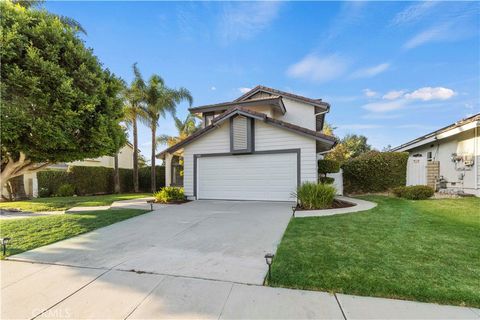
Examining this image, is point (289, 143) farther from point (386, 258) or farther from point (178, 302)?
point (178, 302)

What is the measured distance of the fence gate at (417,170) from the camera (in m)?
12.3

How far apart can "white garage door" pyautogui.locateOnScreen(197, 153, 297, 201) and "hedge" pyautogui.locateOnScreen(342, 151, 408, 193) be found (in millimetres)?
5224

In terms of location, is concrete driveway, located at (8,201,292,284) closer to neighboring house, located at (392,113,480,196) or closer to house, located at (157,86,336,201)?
house, located at (157,86,336,201)

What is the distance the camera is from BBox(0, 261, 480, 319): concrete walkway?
247 cm

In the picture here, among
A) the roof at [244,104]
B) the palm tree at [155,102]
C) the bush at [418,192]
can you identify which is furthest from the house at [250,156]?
the palm tree at [155,102]

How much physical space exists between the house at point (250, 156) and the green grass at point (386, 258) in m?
3.90

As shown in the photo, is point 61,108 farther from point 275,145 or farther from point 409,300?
point 409,300

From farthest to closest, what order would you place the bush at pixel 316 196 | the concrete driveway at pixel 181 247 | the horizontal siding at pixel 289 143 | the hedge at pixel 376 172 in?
the hedge at pixel 376 172 → the horizontal siding at pixel 289 143 → the bush at pixel 316 196 → the concrete driveway at pixel 181 247

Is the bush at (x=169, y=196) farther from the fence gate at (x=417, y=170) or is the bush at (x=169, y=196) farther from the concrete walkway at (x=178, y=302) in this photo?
the fence gate at (x=417, y=170)

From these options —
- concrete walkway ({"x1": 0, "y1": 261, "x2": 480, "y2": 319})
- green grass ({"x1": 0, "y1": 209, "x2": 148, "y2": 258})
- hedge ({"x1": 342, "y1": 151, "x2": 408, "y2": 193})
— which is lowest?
green grass ({"x1": 0, "y1": 209, "x2": 148, "y2": 258})

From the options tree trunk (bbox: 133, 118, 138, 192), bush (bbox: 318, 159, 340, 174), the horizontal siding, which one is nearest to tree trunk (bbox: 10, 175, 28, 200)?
tree trunk (bbox: 133, 118, 138, 192)

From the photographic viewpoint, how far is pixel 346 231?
214 inches

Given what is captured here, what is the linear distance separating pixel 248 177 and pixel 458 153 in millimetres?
10967

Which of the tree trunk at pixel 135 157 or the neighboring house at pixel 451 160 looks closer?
the neighboring house at pixel 451 160
